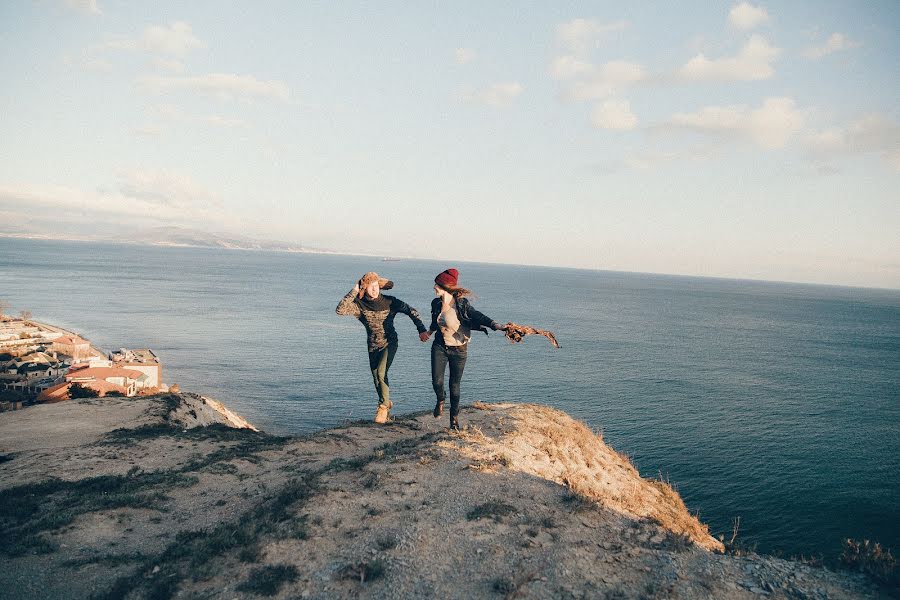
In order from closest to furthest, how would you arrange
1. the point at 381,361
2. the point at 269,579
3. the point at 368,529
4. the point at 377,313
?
the point at 269,579 < the point at 368,529 < the point at 377,313 < the point at 381,361

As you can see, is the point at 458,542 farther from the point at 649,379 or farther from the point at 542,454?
the point at 649,379

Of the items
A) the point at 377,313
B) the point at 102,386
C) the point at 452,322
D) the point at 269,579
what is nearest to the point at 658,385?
the point at 377,313

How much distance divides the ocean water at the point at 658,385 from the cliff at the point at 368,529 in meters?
22.5

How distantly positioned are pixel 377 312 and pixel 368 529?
17.4 feet

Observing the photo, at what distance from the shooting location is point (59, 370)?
4500cm

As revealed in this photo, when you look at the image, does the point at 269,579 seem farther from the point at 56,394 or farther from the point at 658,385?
the point at 658,385

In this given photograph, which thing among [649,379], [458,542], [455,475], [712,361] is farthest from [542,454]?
[712,361]

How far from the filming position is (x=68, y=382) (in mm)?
36000

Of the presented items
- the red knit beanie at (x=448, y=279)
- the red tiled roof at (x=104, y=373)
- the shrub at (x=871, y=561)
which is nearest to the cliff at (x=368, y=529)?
the shrub at (x=871, y=561)

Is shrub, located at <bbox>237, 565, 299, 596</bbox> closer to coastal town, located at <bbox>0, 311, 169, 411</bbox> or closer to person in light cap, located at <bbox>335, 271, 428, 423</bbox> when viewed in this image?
person in light cap, located at <bbox>335, 271, 428, 423</bbox>

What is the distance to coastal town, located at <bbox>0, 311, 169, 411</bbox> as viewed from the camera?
34.3 m

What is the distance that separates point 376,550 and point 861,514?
36.5 meters

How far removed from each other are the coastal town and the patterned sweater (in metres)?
Result: 26.2

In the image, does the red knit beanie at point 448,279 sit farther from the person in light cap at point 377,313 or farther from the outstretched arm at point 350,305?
the outstretched arm at point 350,305
